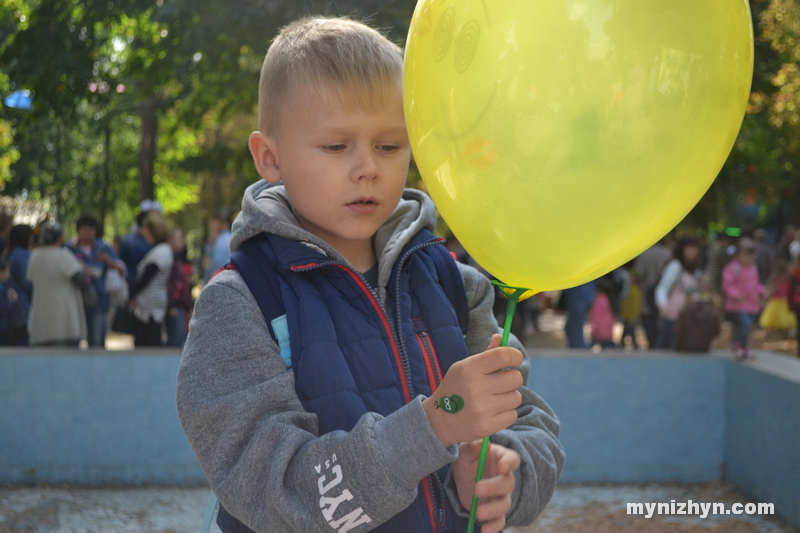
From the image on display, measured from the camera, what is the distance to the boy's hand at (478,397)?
111cm

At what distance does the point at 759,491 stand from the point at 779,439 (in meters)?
0.49

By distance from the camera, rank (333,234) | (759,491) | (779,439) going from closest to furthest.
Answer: (333,234) → (779,439) → (759,491)

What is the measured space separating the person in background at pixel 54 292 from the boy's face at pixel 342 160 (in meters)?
5.87

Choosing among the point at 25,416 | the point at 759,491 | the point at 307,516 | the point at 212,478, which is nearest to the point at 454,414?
the point at 307,516

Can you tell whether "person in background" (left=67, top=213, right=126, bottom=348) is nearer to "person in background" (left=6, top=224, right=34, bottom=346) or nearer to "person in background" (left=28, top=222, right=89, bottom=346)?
"person in background" (left=6, top=224, right=34, bottom=346)

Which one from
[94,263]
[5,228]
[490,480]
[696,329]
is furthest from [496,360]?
[5,228]

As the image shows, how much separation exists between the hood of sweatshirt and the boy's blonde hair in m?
0.14

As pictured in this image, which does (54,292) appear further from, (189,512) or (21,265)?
(189,512)

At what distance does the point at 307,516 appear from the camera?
1.15m

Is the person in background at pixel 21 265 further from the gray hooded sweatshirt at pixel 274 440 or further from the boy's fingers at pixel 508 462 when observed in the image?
the boy's fingers at pixel 508 462

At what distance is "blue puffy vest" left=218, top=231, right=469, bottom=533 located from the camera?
1254mm

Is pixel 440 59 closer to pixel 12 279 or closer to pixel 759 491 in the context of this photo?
pixel 759 491

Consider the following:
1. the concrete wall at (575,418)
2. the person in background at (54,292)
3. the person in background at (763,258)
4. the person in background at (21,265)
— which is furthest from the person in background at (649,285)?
the person in background at (21,265)

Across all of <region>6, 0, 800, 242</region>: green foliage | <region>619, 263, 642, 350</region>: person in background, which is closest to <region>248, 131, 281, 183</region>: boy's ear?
<region>6, 0, 800, 242</region>: green foliage
